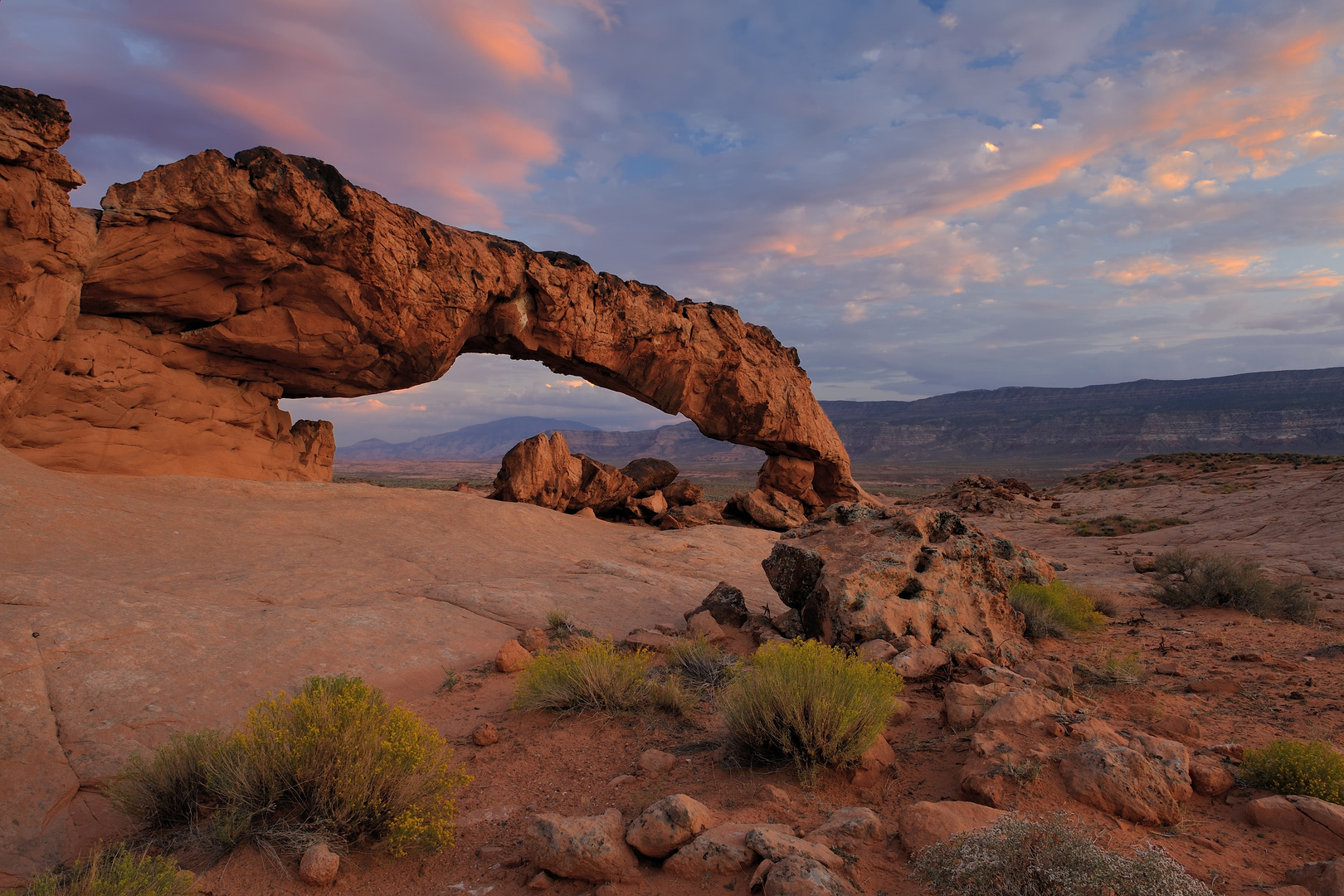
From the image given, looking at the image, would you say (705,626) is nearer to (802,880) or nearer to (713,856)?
(713,856)

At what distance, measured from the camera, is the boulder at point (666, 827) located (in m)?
3.33

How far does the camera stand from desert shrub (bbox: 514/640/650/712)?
5574 mm

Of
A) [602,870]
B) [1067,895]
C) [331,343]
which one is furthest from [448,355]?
[1067,895]

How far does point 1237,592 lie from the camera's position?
9.62 metres

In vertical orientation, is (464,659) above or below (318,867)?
below

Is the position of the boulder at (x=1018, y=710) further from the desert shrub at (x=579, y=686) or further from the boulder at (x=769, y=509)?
the boulder at (x=769, y=509)

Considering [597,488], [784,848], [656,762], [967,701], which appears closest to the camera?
[784,848]

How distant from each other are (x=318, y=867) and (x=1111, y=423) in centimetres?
13973

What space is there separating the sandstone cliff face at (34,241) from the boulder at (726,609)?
445 inches

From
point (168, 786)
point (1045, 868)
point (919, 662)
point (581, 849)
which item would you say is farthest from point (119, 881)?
point (919, 662)

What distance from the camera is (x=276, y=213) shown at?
12086 mm

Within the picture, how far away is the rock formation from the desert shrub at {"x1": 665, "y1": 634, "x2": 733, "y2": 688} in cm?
1093

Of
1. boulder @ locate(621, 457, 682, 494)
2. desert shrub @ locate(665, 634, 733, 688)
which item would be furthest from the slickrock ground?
boulder @ locate(621, 457, 682, 494)

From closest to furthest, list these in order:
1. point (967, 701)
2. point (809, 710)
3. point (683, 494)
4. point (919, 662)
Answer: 1. point (809, 710)
2. point (967, 701)
3. point (919, 662)
4. point (683, 494)
